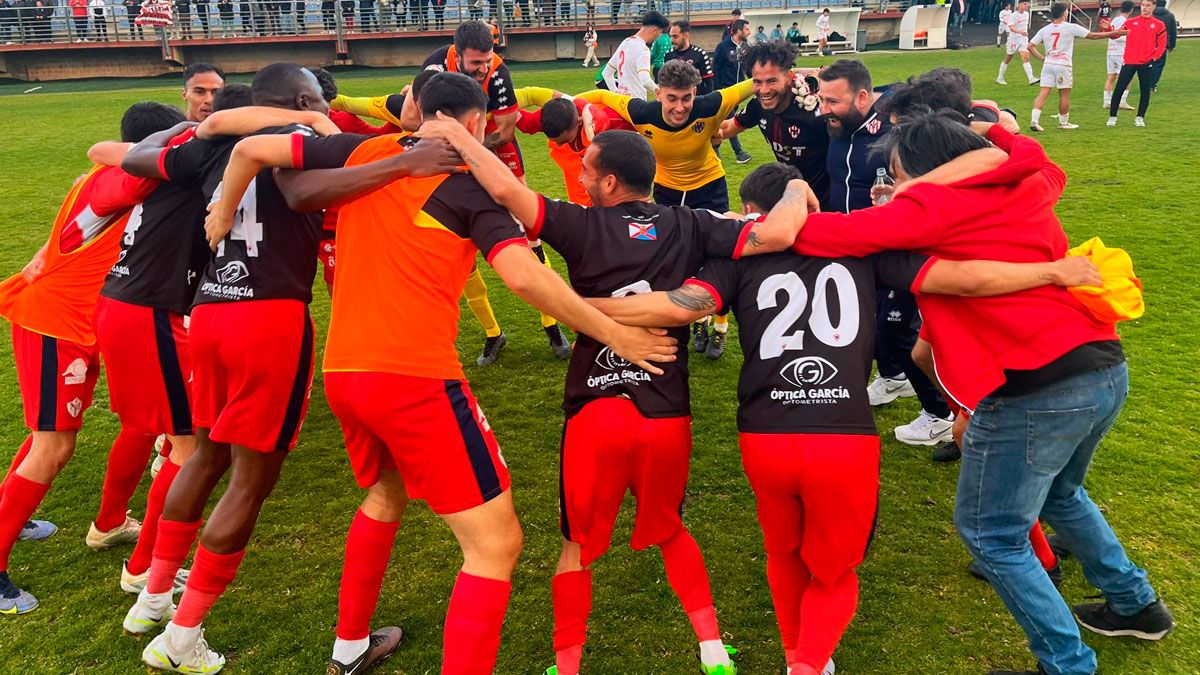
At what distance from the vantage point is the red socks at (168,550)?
4102mm

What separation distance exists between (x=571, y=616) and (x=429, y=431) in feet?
3.59

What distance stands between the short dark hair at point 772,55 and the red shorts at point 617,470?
426cm

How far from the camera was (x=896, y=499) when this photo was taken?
17.6ft

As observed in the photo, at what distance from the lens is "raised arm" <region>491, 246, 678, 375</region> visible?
134 inches

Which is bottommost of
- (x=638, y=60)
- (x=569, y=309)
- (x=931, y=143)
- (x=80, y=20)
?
(x=569, y=309)

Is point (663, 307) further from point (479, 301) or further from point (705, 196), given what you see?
point (705, 196)

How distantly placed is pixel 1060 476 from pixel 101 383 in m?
7.79

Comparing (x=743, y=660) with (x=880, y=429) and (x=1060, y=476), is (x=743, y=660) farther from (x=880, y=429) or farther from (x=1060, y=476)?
(x=880, y=429)

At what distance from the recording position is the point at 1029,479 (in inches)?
135

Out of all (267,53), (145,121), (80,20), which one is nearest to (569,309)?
(145,121)

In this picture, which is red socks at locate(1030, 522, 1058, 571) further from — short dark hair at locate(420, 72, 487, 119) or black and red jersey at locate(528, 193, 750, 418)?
short dark hair at locate(420, 72, 487, 119)

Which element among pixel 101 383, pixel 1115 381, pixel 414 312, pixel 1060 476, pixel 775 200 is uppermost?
pixel 775 200

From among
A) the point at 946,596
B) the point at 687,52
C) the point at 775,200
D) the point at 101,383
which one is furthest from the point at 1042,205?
the point at 687,52

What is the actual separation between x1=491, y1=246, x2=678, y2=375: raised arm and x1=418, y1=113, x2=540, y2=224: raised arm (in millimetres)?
223
